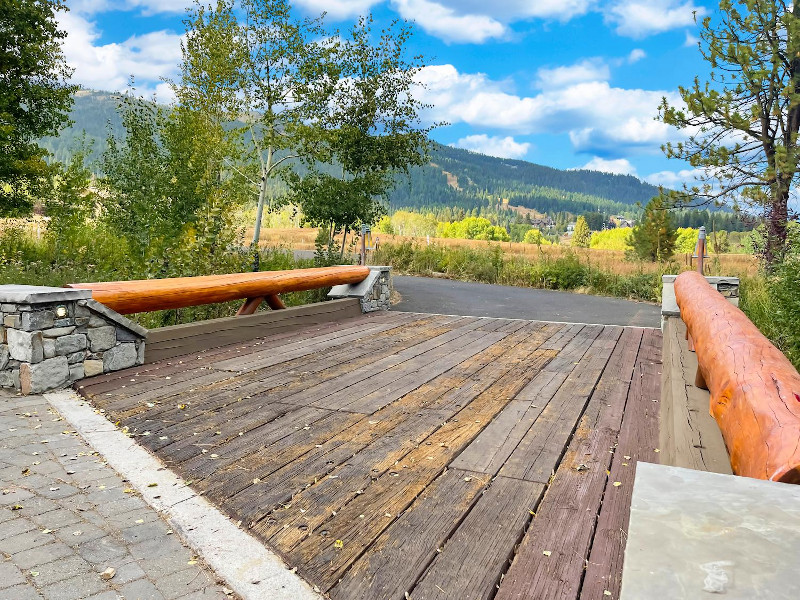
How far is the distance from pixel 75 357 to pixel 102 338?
0.83 ft

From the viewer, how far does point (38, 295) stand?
4195 mm

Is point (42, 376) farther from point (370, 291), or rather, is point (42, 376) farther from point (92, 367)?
point (370, 291)

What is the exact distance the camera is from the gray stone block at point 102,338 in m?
4.67

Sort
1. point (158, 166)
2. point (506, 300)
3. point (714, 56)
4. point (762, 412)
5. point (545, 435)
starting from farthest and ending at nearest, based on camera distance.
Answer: point (714, 56), point (506, 300), point (158, 166), point (545, 435), point (762, 412)

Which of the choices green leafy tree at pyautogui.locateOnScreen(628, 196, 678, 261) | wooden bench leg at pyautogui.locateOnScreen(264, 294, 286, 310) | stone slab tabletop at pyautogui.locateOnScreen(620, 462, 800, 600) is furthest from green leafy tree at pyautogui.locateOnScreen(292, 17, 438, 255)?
green leafy tree at pyautogui.locateOnScreen(628, 196, 678, 261)

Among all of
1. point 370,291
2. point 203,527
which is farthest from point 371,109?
point 203,527

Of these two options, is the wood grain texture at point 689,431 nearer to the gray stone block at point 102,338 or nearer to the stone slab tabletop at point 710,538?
the stone slab tabletop at point 710,538

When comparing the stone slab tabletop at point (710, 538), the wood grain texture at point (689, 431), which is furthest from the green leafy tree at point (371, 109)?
the stone slab tabletop at point (710, 538)

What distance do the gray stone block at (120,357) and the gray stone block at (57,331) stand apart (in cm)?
40

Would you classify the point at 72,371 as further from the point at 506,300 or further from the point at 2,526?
the point at 506,300

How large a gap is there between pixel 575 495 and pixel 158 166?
10.2 m

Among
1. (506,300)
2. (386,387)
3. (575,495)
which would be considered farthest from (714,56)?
(575,495)

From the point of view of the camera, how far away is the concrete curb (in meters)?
2.04

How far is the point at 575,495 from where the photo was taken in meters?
2.73
